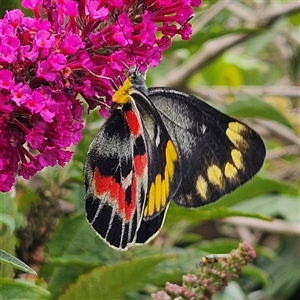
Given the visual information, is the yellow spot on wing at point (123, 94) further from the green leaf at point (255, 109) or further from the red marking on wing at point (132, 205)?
the green leaf at point (255, 109)

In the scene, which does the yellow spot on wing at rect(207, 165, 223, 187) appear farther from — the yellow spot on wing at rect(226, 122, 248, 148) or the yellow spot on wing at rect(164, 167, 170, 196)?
the yellow spot on wing at rect(164, 167, 170, 196)

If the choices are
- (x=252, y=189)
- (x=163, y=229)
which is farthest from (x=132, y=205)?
(x=163, y=229)

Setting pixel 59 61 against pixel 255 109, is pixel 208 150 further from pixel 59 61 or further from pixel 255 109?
pixel 255 109

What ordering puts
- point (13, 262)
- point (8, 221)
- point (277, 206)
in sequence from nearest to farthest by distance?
point (13, 262)
point (8, 221)
point (277, 206)

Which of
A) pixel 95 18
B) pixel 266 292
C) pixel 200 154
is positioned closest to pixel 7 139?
pixel 95 18

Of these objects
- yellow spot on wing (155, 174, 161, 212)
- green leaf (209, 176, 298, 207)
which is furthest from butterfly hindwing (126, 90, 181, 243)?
green leaf (209, 176, 298, 207)

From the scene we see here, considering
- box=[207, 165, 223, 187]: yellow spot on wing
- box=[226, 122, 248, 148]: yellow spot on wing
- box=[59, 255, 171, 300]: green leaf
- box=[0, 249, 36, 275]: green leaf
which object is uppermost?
box=[226, 122, 248, 148]: yellow spot on wing

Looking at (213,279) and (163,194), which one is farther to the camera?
(163,194)

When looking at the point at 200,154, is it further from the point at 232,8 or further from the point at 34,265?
the point at 232,8
